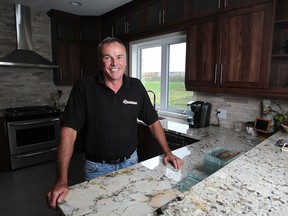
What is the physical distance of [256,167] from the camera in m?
0.93

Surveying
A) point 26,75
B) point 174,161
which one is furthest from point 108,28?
point 174,161

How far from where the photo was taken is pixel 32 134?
3.08 m

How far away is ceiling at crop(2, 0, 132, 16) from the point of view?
3016mm

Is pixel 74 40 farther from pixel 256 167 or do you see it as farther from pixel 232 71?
pixel 256 167

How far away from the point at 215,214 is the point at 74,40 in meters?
3.80

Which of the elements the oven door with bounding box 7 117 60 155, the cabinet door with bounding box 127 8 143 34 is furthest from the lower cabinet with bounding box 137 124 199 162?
the oven door with bounding box 7 117 60 155

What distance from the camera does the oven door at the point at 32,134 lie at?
9.52 feet

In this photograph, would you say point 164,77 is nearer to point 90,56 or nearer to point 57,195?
point 90,56

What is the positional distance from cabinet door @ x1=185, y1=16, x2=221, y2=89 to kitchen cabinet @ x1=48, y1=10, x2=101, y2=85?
208 centimetres

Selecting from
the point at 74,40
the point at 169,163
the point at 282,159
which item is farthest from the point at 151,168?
the point at 74,40

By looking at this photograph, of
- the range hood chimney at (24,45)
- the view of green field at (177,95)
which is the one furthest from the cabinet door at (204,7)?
the range hood chimney at (24,45)

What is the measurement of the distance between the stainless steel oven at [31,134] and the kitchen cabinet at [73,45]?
81 cm

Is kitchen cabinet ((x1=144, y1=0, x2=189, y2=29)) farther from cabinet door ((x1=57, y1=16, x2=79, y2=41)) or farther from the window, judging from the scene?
cabinet door ((x1=57, y1=16, x2=79, y2=41))

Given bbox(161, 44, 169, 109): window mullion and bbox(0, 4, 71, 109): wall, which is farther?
bbox(0, 4, 71, 109): wall
